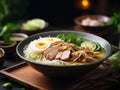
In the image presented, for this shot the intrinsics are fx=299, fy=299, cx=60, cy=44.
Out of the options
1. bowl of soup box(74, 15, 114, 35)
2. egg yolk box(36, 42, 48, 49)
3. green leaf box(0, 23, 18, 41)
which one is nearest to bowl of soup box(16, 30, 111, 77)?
egg yolk box(36, 42, 48, 49)

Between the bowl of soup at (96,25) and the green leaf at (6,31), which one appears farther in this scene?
the bowl of soup at (96,25)

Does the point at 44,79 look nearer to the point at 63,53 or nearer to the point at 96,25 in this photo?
the point at 63,53

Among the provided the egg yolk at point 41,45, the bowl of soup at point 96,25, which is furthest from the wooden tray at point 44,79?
the bowl of soup at point 96,25

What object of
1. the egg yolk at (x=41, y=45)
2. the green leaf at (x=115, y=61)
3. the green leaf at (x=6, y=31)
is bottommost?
the green leaf at (x=115, y=61)

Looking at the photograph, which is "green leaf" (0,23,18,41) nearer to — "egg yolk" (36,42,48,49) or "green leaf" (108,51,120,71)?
"egg yolk" (36,42,48,49)

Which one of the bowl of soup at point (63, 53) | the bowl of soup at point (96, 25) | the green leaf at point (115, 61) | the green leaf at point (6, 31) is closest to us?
the bowl of soup at point (63, 53)

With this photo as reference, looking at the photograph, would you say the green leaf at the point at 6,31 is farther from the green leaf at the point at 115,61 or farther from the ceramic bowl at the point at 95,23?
the green leaf at the point at 115,61

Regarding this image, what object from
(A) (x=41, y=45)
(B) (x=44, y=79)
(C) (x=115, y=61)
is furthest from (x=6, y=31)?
(C) (x=115, y=61)
